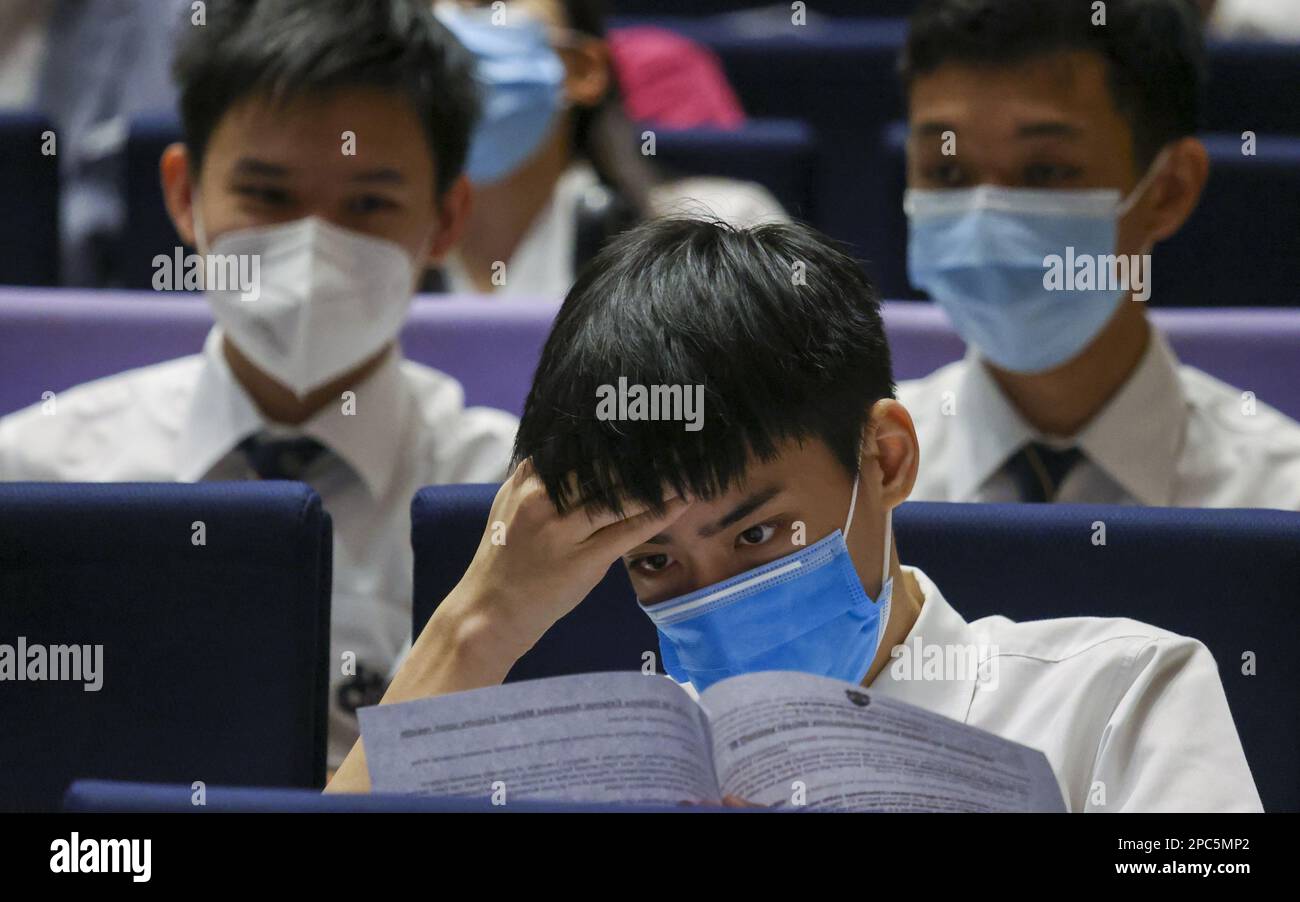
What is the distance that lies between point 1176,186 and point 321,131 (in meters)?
1.21

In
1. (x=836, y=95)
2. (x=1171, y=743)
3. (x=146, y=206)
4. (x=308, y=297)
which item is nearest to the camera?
(x=1171, y=743)

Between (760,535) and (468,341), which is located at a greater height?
(468,341)

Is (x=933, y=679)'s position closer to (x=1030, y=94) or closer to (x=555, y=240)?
(x=1030, y=94)

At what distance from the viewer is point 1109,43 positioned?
2.37 meters

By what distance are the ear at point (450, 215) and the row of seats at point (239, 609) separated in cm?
89

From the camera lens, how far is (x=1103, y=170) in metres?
2.37

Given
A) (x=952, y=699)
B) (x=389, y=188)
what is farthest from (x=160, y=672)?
(x=389, y=188)

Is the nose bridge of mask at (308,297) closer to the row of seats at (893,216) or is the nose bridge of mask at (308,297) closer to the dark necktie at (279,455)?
the dark necktie at (279,455)

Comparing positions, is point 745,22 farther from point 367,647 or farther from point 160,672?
point 160,672

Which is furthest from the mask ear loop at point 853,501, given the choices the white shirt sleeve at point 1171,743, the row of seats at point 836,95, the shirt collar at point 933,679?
the row of seats at point 836,95

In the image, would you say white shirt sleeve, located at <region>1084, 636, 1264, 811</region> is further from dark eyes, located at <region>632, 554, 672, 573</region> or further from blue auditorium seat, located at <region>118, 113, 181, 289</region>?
blue auditorium seat, located at <region>118, 113, 181, 289</region>

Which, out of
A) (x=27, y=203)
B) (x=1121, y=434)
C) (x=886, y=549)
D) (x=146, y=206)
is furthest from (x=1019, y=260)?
(x=27, y=203)

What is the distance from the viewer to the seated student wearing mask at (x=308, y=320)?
90.7 inches
